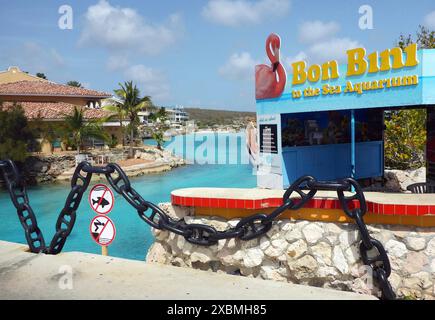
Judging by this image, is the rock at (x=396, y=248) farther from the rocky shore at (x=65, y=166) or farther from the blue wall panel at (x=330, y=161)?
the rocky shore at (x=65, y=166)

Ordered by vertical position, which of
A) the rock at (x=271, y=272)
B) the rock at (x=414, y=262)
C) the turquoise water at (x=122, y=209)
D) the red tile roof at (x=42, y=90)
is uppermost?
the red tile roof at (x=42, y=90)

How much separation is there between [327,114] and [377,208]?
8257mm

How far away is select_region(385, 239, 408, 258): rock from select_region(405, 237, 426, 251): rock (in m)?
0.06

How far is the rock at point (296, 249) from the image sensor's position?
4742 mm

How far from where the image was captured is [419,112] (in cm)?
1525

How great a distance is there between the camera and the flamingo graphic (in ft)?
34.6

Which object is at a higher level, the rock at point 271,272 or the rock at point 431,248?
the rock at point 431,248

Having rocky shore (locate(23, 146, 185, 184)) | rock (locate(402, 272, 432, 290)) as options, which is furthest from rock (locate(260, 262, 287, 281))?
rocky shore (locate(23, 146, 185, 184))

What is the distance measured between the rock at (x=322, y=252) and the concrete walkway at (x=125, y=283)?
454 millimetres

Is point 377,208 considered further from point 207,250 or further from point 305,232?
point 207,250

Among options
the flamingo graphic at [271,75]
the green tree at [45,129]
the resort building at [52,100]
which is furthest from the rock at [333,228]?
the resort building at [52,100]

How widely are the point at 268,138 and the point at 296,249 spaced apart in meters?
6.77
